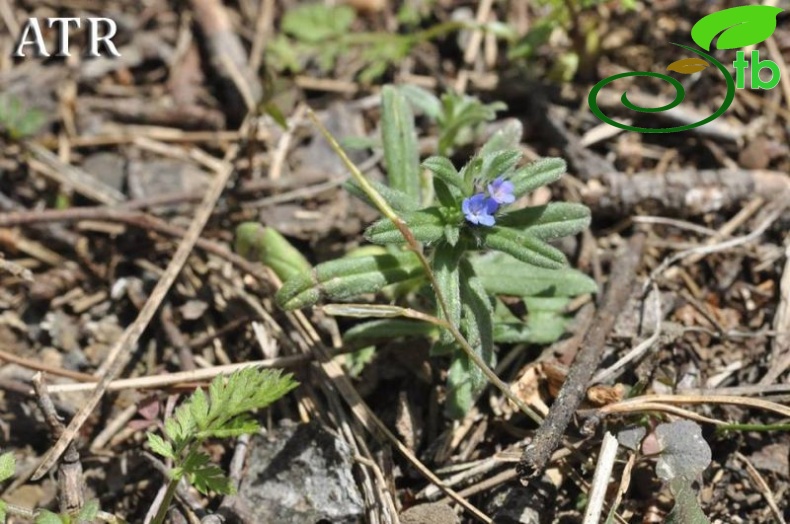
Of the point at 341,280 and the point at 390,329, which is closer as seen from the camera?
the point at 341,280

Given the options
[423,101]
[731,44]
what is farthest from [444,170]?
[731,44]

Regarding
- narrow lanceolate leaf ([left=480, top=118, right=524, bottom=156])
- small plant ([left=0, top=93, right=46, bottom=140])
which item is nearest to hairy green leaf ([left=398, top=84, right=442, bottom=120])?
narrow lanceolate leaf ([left=480, top=118, right=524, bottom=156])

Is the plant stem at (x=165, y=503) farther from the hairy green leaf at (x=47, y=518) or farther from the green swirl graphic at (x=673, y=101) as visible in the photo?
the green swirl graphic at (x=673, y=101)

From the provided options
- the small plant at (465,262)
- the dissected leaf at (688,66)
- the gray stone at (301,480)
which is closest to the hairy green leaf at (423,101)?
the small plant at (465,262)

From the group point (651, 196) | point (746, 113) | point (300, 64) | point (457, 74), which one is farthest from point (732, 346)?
point (300, 64)

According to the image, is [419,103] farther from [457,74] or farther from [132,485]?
[132,485]

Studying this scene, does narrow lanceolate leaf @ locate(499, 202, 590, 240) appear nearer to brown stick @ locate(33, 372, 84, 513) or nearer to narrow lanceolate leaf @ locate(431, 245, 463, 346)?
narrow lanceolate leaf @ locate(431, 245, 463, 346)

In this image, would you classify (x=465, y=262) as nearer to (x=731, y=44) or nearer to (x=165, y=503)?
(x=165, y=503)
